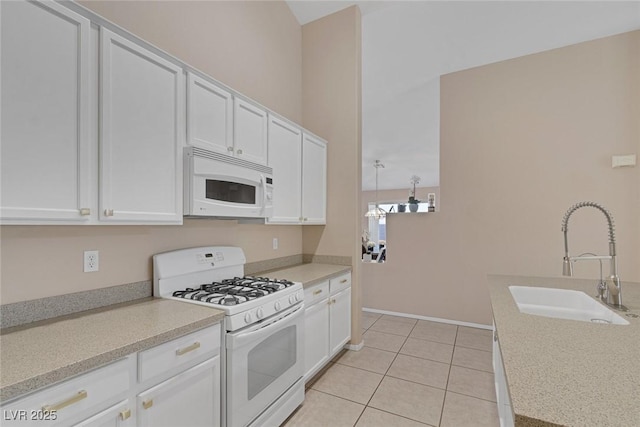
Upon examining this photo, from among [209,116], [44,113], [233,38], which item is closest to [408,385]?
[209,116]

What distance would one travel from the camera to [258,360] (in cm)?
169

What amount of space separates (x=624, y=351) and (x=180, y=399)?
67.3 inches

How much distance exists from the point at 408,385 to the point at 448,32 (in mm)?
3522

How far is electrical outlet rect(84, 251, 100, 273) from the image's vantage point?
1495 mm

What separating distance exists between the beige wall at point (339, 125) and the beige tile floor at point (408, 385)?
0.48 m

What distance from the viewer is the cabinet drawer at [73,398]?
84 cm

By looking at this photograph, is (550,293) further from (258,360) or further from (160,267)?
(160,267)

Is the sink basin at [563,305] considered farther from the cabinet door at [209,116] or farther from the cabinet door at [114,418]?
the cabinet door at [209,116]

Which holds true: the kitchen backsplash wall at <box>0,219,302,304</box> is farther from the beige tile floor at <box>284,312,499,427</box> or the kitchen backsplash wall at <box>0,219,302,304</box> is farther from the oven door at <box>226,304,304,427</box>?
the beige tile floor at <box>284,312,499,427</box>

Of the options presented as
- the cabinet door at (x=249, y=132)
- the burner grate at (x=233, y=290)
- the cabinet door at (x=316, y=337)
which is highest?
the cabinet door at (x=249, y=132)

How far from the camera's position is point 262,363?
5.66 feet

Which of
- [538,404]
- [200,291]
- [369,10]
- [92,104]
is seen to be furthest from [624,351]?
[369,10]

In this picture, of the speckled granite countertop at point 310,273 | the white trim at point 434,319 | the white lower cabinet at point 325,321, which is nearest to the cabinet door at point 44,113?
the speckled granite countertop at point 310,273

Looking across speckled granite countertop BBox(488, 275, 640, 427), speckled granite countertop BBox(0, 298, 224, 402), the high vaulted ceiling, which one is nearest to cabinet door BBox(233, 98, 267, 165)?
speckled granite countertop BBox(0, 298, 224, 402)
